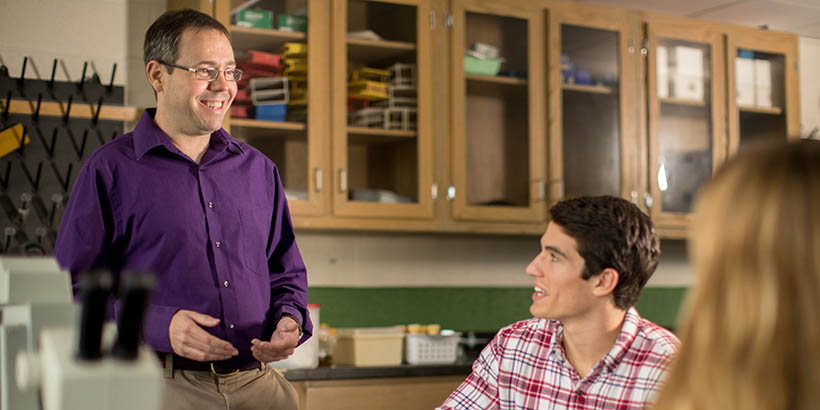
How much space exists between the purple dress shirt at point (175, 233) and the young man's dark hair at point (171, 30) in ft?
0.47

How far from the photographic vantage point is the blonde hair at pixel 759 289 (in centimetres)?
62

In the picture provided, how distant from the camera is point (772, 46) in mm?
4203

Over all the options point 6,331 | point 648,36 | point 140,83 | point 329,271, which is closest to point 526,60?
point 648,36

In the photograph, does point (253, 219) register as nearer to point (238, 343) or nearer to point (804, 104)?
point (238, 343)

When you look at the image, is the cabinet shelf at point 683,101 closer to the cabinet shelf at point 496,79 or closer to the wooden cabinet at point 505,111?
the wooden cabinet at point 505,111

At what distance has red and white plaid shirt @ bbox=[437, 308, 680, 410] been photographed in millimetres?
1687

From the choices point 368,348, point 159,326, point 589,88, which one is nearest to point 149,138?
point 159,326

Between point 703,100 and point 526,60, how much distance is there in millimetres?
928

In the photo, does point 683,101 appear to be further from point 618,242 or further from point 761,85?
point 618,242

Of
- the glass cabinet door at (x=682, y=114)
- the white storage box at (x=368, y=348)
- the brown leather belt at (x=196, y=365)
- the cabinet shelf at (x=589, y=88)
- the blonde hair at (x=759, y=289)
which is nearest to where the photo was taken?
the blonde hair at (x=759, y=289)

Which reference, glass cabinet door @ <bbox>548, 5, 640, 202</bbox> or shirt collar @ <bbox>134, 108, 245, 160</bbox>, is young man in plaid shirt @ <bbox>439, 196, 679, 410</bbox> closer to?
shirt collar @ <bbox>134, 108, 245, 160</bbox>

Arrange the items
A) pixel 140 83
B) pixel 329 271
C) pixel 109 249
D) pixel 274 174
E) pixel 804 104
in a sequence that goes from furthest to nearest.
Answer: pixel 804 104
pixel 329 271
pixel 140 83
pixel 274 174
pixel 109 249

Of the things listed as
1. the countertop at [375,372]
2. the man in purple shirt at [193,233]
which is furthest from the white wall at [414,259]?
the man in purple shirt at [193,233]

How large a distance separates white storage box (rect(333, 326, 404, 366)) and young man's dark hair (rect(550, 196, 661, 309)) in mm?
1539
